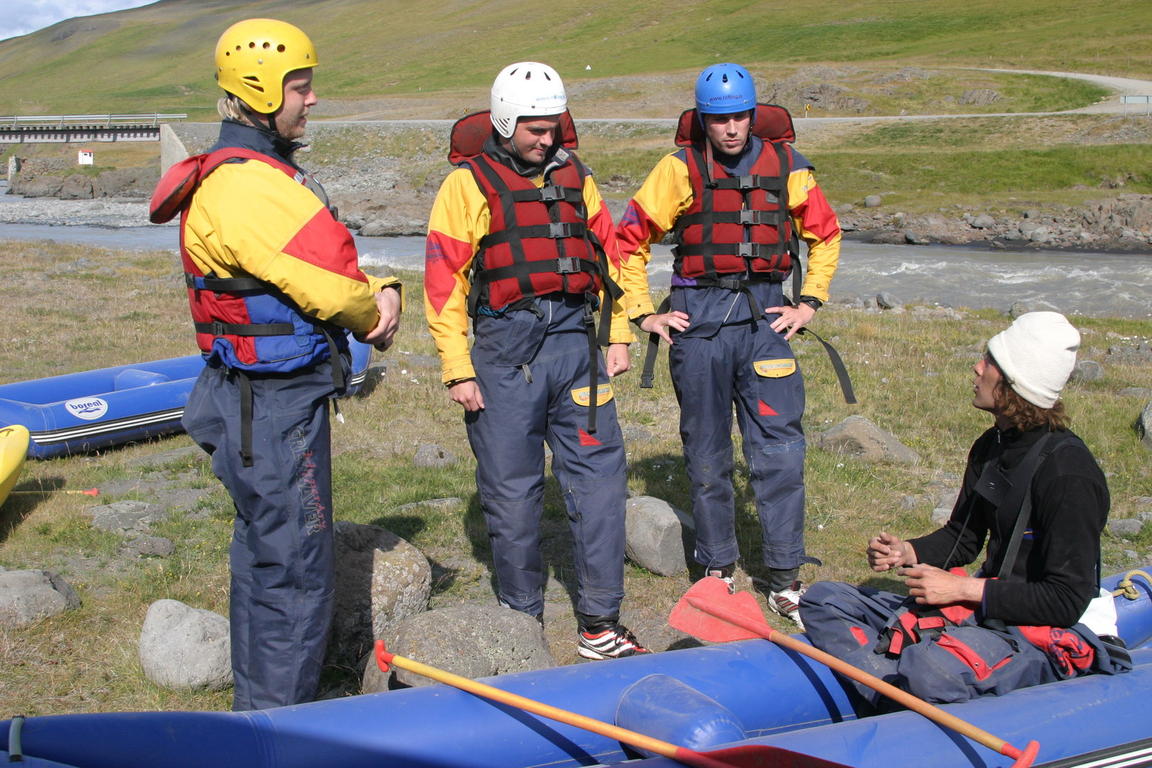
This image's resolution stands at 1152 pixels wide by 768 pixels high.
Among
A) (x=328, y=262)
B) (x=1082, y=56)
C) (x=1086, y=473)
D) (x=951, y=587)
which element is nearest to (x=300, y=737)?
(x=328, y=262)

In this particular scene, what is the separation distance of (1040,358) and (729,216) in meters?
1.90

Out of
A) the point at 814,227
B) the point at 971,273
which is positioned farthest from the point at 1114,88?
the point at 814,227

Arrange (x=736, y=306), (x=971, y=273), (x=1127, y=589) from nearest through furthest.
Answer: (x=1127, y=589) < (x=736, y=306) < (x=971, y=273)

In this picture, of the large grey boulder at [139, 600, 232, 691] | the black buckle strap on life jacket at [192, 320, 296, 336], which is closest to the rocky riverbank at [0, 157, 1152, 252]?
the large grey boulder at [139, 600, 232, 691]

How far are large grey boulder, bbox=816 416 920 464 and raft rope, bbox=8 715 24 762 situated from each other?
5560 mm

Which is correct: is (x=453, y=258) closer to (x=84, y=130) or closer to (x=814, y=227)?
(x=814, y=227)

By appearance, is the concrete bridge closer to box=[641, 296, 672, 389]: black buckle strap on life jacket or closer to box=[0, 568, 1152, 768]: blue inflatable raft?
box=[641, 296, 672, 389]: black buckle strap on life jacket

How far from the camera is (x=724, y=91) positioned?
4.64 meters

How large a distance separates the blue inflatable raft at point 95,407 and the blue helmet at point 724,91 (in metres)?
3.49

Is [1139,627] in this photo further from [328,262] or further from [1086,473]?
[328,262]

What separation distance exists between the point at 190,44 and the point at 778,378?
122 m

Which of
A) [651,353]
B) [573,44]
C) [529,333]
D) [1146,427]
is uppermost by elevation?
[573,44]

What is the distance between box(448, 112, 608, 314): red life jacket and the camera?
4219 millimetres

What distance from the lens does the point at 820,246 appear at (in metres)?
5.10
